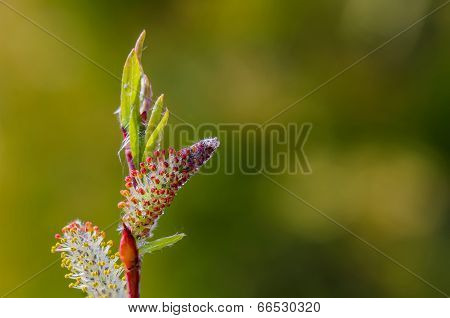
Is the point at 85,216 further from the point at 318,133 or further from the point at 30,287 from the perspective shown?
the point at 318,133

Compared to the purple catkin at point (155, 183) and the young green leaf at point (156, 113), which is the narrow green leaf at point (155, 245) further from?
the young green leaf at point (156, 113)

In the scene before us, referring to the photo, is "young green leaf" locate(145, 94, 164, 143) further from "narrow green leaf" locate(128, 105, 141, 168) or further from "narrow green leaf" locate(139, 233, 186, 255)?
"narrow green leaf" locate(139, 233, 186, 255)

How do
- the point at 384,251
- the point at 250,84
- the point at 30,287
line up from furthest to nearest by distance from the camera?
the point at 250,84
the point at 384,251
the point at 30,287

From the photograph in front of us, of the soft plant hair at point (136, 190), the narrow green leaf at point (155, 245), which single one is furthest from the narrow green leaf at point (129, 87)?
the narrow green leaf at point (155, 245)

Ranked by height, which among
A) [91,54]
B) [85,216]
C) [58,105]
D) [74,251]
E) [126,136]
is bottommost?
[74,251]

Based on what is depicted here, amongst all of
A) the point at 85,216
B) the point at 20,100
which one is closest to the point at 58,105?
the point at 20,100

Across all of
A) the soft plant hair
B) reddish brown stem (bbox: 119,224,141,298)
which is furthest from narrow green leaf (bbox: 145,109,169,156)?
reddish brown stem (bbox: 119,224,141,298)
